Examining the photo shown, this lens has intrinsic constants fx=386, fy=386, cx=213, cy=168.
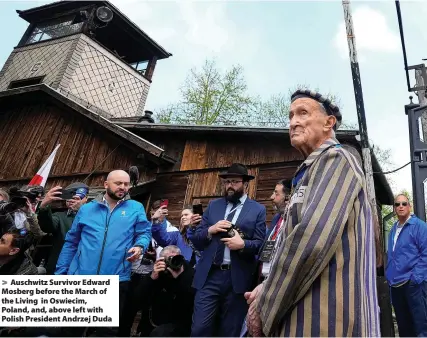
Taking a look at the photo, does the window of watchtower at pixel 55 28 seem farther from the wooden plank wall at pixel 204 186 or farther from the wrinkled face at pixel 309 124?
the wrinkled face at pixel 309 124

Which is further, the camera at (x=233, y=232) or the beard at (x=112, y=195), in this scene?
the beard at (x=112, y=195)

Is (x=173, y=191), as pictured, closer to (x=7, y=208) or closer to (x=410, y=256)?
(x=7, y=208)

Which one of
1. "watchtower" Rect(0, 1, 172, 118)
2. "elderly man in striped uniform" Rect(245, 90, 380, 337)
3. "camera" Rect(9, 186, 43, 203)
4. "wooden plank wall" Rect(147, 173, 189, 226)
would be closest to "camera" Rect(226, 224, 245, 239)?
"elderly man in striped uniform" Rect(245, 90, 380, 337)

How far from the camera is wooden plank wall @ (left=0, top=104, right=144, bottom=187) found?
34.7 feet

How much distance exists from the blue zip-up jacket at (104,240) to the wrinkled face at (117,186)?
99mm

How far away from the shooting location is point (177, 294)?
4242 mm

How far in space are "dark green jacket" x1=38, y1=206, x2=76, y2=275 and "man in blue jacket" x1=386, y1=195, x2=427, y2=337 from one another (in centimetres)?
426

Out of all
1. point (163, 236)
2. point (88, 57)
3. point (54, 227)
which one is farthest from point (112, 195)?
point (88, 57)

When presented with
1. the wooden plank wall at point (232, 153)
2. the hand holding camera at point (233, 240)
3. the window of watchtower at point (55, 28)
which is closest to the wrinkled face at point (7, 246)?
the hand holding camera at point (233, 240)

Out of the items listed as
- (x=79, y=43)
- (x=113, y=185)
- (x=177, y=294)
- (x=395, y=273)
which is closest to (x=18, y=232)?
(x=113, y=185)

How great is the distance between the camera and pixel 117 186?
4.38 metres

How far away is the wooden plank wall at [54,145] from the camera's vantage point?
1057 cm

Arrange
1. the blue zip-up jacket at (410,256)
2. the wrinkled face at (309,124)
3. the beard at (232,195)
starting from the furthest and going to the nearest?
the blue zip-up jacket at (410,256) → the beard at (232,195) → the wrinkled face at (309,124)

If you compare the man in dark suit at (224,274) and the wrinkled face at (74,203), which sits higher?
the wrinkled face at (74,203)
